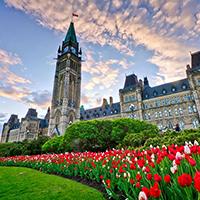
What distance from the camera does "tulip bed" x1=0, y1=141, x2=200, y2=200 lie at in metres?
2.01

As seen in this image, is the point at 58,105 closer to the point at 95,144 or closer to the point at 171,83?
the point at 95,144

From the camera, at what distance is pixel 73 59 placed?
55.6 meters

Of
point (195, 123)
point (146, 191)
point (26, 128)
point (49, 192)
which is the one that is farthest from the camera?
point (26, 128)

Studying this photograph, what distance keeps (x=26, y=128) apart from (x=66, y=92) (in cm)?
3350

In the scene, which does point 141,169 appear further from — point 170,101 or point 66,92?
point 66,92

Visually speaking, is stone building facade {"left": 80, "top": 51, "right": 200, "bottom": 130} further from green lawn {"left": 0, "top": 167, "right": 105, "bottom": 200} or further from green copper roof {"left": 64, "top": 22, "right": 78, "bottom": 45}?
green copper roof {"left": 64, "top": 22, "right": 78, "bottom": 45}

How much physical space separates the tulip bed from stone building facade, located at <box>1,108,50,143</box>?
56536mm

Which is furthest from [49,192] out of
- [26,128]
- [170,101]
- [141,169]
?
[26,128]

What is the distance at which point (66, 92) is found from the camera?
47500mm

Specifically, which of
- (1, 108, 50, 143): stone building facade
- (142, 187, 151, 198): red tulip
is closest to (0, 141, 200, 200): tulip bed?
(142, 187, 151, 198): red tulip

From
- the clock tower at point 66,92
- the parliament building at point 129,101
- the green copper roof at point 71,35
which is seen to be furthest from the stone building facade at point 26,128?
the green copper roof at point 71,35

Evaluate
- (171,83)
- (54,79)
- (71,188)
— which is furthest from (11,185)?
(54,79)

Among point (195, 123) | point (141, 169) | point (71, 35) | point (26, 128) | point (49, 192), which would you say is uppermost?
point (71, 35)

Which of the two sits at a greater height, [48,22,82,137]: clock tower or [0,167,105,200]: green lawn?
[48,22,82,137]: clock tower
